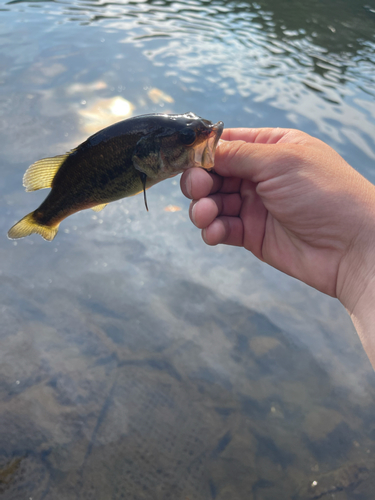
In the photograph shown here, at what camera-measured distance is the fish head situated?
249 centimetres

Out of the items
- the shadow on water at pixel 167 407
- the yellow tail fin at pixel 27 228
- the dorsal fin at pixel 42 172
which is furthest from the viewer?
the shadow on water at pixel 167 407

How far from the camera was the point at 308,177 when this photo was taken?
2654 mm

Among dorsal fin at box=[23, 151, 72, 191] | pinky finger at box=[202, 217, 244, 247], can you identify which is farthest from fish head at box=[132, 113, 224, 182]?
pinky finger at box=[202, 217, 244, 247]

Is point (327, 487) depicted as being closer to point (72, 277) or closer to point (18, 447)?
point (18, 447)

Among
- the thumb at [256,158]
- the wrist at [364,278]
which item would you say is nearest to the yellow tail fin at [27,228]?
the thumb at [256,158]

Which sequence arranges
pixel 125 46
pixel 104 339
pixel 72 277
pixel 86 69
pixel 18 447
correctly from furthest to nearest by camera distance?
1. pixel 125 46
2. pixel 86 69
3. pixel 72 277
4. pixel 104 339
5. pixel 18 447

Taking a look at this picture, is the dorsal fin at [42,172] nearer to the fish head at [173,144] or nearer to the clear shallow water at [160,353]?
the fish head at [173,144]

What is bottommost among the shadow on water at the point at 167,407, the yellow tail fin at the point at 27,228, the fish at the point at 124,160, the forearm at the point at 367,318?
the shadow on water at the point at 167,407

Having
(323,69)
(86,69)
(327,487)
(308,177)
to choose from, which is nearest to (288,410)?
(327,487)

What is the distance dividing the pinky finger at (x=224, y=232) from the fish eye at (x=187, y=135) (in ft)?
2.72

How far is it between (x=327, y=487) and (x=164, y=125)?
3125 millimetres

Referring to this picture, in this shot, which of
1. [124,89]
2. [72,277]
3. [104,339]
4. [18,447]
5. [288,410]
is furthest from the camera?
[124,89]

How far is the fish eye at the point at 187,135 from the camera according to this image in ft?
8.21

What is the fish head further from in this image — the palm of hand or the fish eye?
the palm of hand
